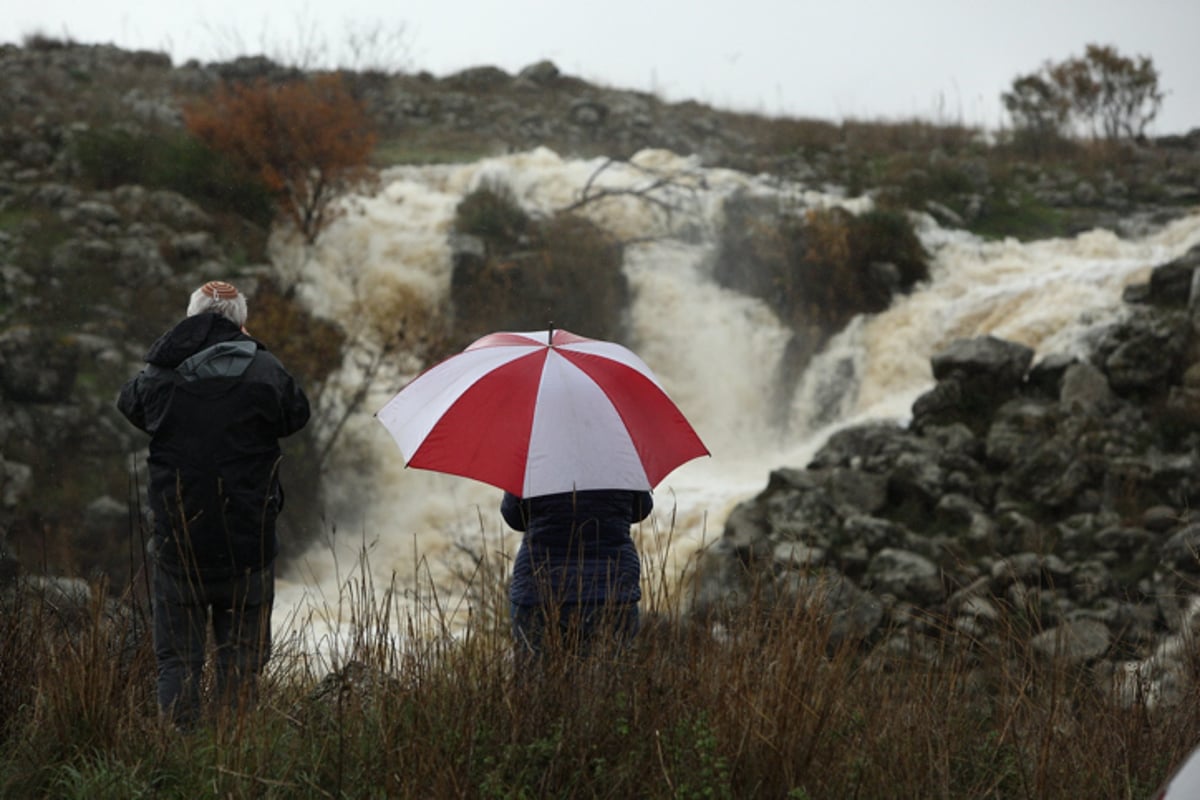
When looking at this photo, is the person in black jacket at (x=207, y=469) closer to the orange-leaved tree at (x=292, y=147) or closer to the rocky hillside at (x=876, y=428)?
the rocky hillside at (x=876, y=428)

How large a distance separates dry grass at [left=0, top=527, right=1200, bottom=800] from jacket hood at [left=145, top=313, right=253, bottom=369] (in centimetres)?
91

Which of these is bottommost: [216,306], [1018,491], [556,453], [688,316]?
[556,453]

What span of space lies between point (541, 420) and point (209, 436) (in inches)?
44.9

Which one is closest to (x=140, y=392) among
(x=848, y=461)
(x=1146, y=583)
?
(x=1146, y=583)

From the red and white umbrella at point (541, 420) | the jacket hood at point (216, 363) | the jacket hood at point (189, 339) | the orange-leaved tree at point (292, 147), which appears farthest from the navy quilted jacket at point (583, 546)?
the orange-leaved tree at point (292, 147)

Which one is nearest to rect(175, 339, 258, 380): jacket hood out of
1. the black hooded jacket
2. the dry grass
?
the black hooded jacket

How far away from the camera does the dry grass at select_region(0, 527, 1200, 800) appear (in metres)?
3.21

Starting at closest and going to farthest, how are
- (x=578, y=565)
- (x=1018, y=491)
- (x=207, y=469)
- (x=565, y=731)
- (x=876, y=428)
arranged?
(x=565, y=731) < (x=578, y=565) < (x=207, y=469) < (x=1018, y=491) < (x=876, y=428)

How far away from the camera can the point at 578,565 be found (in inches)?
153

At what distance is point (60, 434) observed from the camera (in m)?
12.9

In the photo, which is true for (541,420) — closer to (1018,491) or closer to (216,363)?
(216,363)

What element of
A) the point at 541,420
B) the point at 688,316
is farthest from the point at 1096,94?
the point at 541,420

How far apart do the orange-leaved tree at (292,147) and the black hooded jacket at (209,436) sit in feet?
46.4

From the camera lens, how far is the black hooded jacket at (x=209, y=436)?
4215mm
